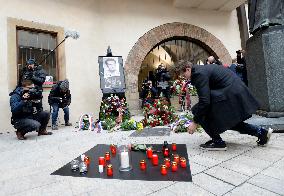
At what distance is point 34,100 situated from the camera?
5.72 m

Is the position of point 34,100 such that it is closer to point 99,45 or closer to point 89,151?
point 89,151

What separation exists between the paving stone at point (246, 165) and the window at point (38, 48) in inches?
246

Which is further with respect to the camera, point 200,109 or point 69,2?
point 69,2

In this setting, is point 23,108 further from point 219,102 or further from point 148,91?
point 148,91

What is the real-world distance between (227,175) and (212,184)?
283 millimetres

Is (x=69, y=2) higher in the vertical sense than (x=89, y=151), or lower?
higher

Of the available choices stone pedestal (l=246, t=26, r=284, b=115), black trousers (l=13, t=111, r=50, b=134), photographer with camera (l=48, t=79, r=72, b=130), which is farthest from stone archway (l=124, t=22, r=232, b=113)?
stone pedestal (l=246, t=26, r=284, b=115)

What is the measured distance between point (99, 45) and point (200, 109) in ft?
21.7

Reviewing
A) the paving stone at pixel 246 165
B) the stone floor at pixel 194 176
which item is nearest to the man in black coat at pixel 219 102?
the stone floor at pixel 194 176

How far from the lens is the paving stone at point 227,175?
2.27m

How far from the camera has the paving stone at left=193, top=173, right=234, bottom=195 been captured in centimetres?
208

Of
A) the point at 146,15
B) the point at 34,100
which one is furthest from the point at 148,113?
the point at 146,15

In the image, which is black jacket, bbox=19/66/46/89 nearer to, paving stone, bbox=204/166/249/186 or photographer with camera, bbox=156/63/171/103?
photographer with camera, bbox=156/63/171/103

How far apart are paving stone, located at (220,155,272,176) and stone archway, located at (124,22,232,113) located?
21.1 feet
